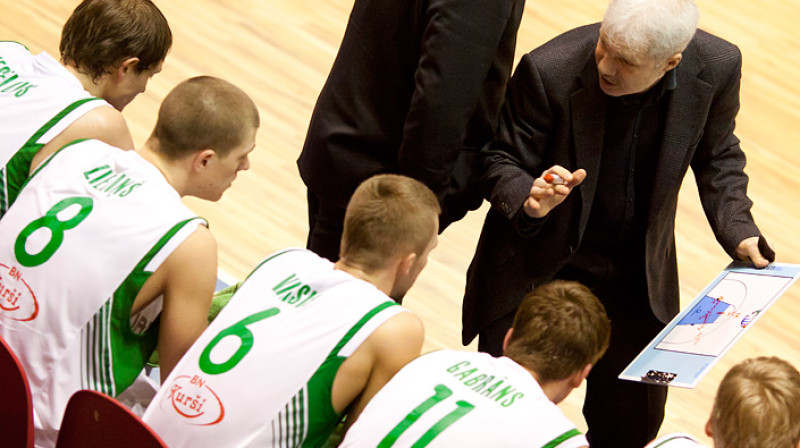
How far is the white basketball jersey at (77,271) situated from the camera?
219cm

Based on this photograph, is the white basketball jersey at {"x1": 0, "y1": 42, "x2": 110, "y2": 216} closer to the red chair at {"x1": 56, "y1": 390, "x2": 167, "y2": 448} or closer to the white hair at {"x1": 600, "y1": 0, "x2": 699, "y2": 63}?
the red chair at {"x1": 56, "y1": 390, "x2": 167, "y2": 448}

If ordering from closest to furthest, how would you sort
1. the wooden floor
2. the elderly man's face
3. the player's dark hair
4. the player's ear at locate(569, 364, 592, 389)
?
the player's ear at locate(569, 364, 592, 389)
the elderly man's face
the player's dark hair
the wooden floor

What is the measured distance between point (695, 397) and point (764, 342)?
0.45 meters

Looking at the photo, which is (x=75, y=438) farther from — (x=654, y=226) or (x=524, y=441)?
(x=654, y=226)

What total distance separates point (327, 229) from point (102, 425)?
47.4 inches

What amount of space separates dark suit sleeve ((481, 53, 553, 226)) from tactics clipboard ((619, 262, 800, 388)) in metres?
0.41

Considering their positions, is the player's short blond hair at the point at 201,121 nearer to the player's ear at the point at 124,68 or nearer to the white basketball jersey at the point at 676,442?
the player's ear at the point at 124,68

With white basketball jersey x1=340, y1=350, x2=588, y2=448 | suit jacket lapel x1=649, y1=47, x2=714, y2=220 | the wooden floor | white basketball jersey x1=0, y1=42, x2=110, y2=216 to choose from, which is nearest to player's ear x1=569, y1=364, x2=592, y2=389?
white basketball jersey x1=340, y1=350, x2=588, y2=448

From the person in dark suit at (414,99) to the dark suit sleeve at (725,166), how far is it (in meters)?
0.51

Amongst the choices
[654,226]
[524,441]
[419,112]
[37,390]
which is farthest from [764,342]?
[37,390]

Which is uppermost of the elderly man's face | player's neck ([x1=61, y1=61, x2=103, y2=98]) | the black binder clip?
the elderly man's face

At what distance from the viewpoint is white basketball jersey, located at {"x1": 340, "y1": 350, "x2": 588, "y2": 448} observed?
191cm

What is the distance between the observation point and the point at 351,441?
1983 mm

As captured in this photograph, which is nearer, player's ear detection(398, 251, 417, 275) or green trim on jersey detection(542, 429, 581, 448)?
green trim on jersey detection(542, 429, 581, 448)
